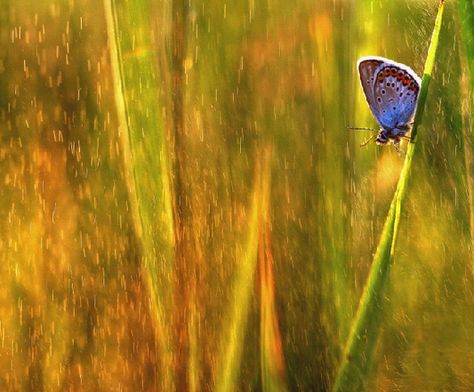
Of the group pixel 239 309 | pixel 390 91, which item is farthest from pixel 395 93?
pixel 239 309

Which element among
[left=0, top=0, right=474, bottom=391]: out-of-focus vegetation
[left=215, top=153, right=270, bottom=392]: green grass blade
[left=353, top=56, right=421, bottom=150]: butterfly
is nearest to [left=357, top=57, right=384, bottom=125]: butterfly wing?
[left=353, top=56, right=421, bottom=150]: butterfly

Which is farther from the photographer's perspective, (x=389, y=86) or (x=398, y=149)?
(x=398, y=149)

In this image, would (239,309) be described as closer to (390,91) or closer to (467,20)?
(390,91)

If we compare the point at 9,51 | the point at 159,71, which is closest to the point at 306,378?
the point at 159,71

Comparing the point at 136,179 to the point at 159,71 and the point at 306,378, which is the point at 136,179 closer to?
the point at 159,71

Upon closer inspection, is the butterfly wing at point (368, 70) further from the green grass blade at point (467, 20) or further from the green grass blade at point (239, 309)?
the green grass blade at point (239, 309)

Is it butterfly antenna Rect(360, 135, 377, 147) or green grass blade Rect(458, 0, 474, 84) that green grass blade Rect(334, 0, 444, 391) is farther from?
butterfly antenna Rect(360, 135, 377, 147)

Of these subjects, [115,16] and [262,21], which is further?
[262,21]

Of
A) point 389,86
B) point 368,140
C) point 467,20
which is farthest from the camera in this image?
point 368,140
